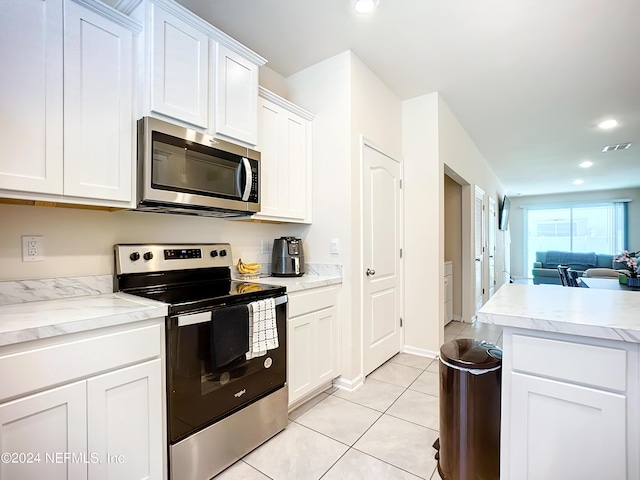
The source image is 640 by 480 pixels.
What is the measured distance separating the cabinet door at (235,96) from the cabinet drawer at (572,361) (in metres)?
1.86

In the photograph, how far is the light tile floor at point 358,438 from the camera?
161cm

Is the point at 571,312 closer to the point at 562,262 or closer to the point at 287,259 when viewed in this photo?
the point at 287,259

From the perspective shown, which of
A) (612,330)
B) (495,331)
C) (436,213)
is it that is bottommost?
(495,331)

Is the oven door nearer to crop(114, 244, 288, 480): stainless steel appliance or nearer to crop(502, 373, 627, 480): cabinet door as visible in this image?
crop(114, 244, 288, 480): stainless steel appliance

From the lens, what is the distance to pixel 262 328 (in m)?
1.76

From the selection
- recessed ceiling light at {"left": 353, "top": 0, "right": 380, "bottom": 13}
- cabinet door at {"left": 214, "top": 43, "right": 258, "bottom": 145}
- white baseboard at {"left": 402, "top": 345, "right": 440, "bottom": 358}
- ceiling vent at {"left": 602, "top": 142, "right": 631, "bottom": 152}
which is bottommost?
white baseboard at {"left": 402, "top": 345, "right": 440, "bottom": 358}

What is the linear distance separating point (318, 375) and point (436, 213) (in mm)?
1938

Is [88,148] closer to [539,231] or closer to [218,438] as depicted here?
[218,438]

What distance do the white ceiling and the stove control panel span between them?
157cm

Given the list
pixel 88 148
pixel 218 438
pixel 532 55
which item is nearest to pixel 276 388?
pixel 218 438

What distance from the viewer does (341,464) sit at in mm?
1654

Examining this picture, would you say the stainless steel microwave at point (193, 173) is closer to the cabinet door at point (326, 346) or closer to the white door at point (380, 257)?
the cabinet door at point (326, 346)

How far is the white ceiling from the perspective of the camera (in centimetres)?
208

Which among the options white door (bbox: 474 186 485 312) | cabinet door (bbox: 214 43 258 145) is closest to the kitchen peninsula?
cabinet door (bbox: 214 43 258 145)
